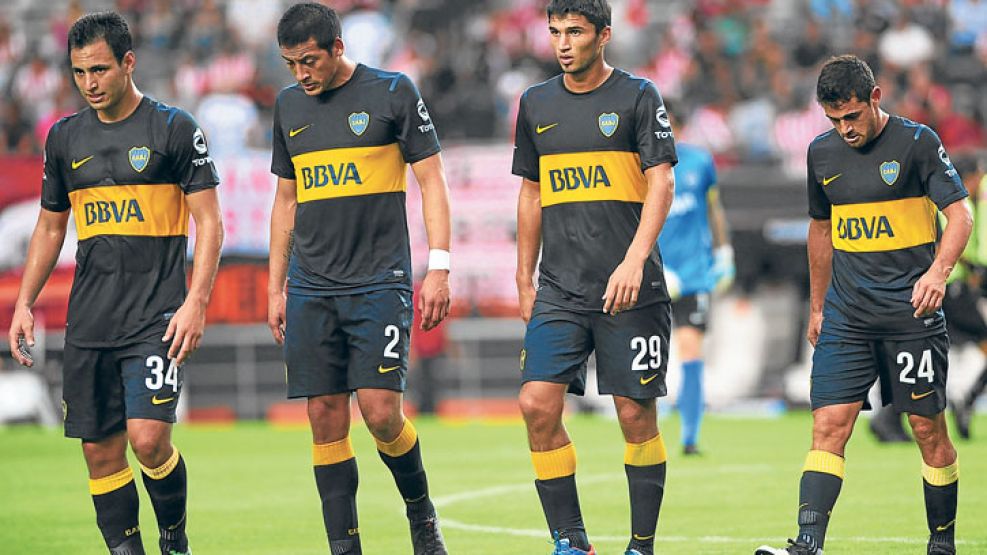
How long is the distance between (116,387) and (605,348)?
2205 mm

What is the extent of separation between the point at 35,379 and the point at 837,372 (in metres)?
12.8

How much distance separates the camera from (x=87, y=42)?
758cm

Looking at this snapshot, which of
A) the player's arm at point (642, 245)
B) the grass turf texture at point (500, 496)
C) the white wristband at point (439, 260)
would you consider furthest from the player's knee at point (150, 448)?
the player's arm at point (642, 245)

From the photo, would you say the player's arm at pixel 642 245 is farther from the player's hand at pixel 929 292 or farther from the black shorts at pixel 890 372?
the player's hand at pixel 929 292

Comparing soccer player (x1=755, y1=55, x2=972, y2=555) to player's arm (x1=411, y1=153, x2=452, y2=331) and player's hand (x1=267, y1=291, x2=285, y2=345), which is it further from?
player's hand (x1=267, y1=291, x2=285, y2=345)

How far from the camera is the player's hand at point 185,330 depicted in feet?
24.5

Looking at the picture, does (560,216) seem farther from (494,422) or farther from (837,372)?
(494,422)

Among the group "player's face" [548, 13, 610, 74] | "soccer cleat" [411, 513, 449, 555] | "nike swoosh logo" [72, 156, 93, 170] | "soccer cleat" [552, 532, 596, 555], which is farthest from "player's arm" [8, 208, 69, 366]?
"soccer cleat" [552, 532, 596, 555]

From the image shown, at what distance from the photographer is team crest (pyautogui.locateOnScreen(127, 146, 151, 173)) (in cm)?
764

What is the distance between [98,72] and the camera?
759 cm

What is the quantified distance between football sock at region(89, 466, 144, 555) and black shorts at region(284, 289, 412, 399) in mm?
885

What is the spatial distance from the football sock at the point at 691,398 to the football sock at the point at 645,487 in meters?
5.65

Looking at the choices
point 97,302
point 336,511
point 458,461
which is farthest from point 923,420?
point 458,461

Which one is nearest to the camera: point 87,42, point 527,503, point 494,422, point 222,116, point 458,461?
point 87,42
